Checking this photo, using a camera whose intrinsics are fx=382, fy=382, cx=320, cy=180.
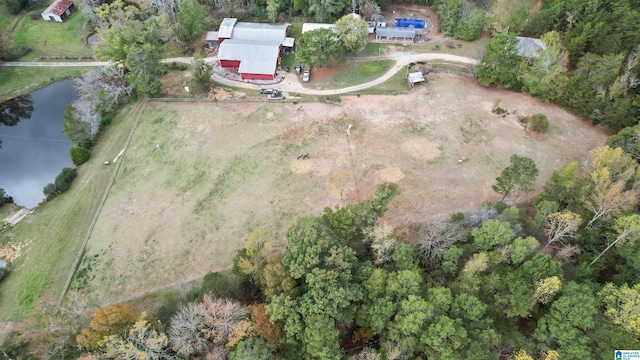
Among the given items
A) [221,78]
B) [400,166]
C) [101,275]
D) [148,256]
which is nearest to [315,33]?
[221,78]

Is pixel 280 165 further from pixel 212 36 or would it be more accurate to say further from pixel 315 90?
pixel 212 36

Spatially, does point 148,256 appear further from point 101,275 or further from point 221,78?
point 221,78

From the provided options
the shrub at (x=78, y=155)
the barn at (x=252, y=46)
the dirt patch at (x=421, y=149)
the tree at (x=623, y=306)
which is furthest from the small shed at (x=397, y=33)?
the shrub at (x=78, y=155)

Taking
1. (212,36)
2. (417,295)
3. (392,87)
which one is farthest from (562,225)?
(212,36)

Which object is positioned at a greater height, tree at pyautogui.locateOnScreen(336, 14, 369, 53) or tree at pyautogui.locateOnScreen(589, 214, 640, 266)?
tree at pyautogui.locateOnScreen(336, 14, 369, 53)

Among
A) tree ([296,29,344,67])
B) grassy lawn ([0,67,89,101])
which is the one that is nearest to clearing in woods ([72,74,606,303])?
tree ([296,29,344,67])

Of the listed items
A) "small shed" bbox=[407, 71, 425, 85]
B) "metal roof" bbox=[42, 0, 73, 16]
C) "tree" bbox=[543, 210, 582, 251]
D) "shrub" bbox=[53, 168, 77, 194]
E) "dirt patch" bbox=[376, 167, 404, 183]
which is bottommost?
"shrub" bbox=[53, 168, 77, 194]

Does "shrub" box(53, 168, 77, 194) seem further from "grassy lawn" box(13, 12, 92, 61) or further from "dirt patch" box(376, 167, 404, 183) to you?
"dirt patch" box(376, 167, 404, 183)
